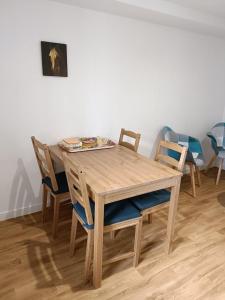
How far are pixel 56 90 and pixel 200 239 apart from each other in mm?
2047

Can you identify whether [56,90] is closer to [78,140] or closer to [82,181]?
[78,140]

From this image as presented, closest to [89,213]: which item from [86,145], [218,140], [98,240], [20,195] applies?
[98,240]

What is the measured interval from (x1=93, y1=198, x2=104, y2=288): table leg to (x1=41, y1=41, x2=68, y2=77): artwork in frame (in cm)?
146

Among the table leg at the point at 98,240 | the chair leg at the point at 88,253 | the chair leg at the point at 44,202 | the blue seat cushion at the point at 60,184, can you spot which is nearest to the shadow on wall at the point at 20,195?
the chair leg at the point at 44,202

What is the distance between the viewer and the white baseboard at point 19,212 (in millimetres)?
2438

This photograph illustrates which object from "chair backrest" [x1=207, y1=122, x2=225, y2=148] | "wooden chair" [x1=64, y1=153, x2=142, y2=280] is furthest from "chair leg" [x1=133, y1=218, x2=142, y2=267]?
"chair backrest" [x1=207, y1=122, x2=225, y2=148]

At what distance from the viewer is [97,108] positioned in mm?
2668

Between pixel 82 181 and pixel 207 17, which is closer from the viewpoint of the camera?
pixel 82 181

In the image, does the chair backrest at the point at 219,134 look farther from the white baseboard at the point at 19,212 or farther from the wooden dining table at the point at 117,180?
the white baseboard at the point at 19,212

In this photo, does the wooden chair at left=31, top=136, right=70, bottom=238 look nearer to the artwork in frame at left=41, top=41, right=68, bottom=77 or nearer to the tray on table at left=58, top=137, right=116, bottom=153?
the tray on table at left=58, top=137, right=116, bottom=153

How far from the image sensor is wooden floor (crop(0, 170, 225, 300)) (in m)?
1.64

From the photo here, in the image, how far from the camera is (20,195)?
8.16ft

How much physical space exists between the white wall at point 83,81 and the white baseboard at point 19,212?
11 mm

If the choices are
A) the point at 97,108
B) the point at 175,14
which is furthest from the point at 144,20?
the point at 97,108
